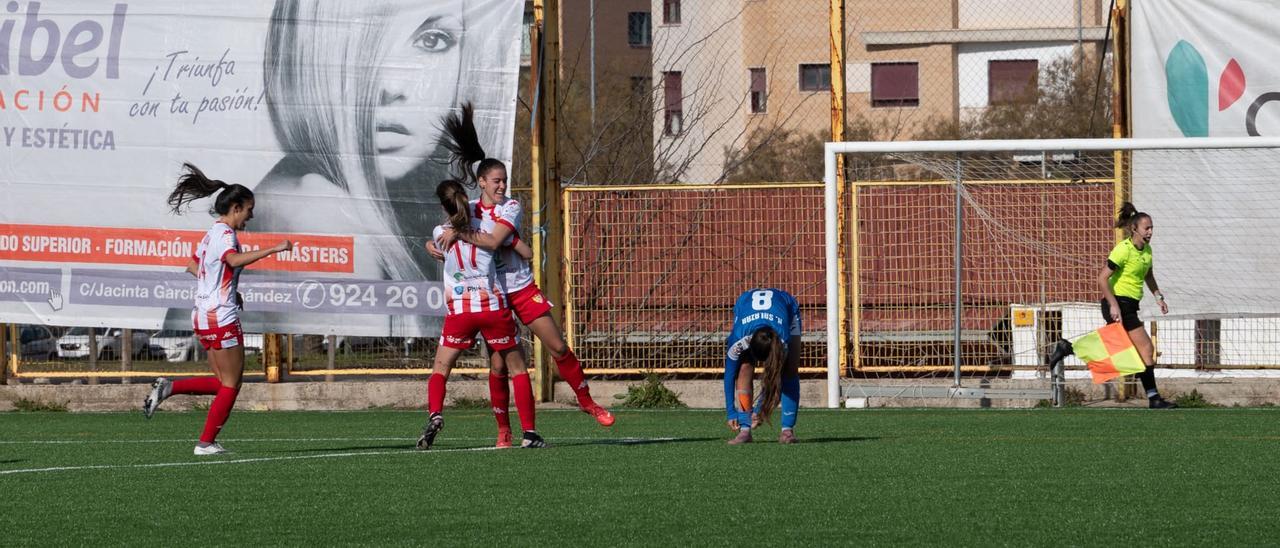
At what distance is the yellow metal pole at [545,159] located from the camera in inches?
616

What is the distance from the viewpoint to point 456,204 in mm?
9930

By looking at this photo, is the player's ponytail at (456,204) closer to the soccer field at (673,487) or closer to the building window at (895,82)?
the soccer field at (673,487)

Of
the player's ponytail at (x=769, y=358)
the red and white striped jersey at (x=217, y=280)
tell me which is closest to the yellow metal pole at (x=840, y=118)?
the player's ponytail at (x=769, y=358)

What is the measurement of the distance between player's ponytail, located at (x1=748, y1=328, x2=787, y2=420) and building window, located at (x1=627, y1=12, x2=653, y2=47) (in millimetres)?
30152

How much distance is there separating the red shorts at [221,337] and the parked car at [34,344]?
7008 millimetres

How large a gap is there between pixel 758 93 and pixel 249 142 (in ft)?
50.2

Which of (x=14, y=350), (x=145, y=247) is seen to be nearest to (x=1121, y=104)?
(x=145, y=247)

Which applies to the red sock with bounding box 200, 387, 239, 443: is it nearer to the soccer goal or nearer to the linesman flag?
the soccer goal

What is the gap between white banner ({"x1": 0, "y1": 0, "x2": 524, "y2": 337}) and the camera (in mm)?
15406

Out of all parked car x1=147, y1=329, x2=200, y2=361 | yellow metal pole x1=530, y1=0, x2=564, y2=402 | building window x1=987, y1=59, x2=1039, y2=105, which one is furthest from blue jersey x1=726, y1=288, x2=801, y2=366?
building window x1=987, y1=59, x2=1039, y2=105

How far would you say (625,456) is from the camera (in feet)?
31.3

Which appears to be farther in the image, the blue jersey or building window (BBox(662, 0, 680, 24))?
building window (BBox(662, 0, 680, 24))

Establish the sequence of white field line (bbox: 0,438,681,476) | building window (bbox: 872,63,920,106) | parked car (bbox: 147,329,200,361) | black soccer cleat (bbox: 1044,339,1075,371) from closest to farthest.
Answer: white field line (bbox: 0,438,681,476) → black soccer cleat (bbox: 1044,339,1075,371) → parked car (bbox: 147,329,200,361) → building window (bbox: 872,63,920,106)

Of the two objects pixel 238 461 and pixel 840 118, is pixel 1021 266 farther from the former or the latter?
pixel 238 461
